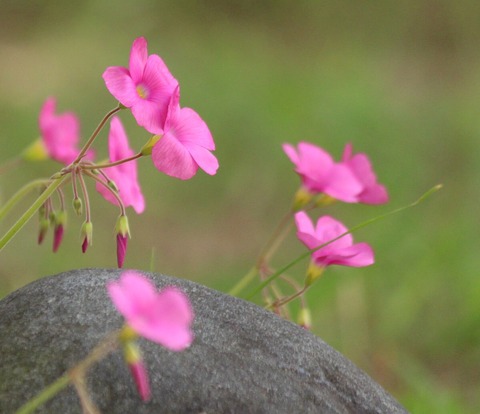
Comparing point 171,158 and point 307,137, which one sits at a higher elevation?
point 171,158

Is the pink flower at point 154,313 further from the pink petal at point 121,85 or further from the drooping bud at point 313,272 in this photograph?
the drooping bud at point 313,272

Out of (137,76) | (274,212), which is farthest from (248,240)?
(137,76)

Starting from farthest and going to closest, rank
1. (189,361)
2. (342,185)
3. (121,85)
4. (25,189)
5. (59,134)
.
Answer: (59,134) → (342,185) → (25,189) → (121,85) → (189,361)

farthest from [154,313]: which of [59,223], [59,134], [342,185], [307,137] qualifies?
[307,137]

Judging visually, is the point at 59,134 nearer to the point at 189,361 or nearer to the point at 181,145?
the point at 181,145

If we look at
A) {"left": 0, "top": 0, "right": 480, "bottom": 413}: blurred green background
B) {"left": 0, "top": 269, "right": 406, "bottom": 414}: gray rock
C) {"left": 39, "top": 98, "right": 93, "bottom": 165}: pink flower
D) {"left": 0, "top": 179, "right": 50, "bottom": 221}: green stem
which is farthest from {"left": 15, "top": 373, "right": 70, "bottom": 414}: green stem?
{"left": 0, "top": 0, "right": 480, "bottom": 413}: blurred green background

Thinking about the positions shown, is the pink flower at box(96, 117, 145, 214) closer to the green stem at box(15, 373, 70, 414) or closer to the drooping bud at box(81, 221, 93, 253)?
the drooping bud at box(81, 221, 93, 253)

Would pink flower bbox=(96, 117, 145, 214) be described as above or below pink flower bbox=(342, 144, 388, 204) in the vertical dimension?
above

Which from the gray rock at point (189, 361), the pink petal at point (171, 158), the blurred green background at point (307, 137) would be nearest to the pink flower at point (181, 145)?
the pink petal at point (171, 158)
